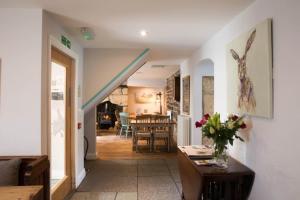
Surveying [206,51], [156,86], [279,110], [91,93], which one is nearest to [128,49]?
[91,93]

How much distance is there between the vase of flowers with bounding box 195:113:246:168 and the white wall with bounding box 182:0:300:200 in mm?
143

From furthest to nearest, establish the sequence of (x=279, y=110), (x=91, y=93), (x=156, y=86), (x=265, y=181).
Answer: (x=156, y=86) < (x=91, y=93) < (x=265, y=181) < (x=279, y=110)

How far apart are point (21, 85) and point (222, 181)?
1988 millimetres

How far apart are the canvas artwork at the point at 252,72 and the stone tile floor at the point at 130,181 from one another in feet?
5.29

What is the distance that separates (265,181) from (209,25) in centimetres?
170

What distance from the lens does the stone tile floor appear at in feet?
10.2

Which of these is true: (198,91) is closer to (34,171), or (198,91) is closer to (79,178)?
(79,178)

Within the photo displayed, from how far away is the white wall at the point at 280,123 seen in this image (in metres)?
1.46

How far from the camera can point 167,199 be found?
2979 mm

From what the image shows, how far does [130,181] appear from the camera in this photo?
Result: 12.0 ft

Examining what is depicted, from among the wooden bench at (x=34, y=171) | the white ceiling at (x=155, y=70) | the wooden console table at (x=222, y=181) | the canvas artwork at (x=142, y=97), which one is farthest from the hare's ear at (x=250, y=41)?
the canvas artwork at (x=142, y=97)

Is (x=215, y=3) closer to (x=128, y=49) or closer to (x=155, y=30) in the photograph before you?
(x=155, y=30)

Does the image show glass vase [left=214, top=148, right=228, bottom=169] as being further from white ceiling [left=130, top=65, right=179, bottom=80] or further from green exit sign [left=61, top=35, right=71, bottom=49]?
white ceiling [left=130, top=65, right=179, bottom=80]

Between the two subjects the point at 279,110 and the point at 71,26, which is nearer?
the point at 279,110
